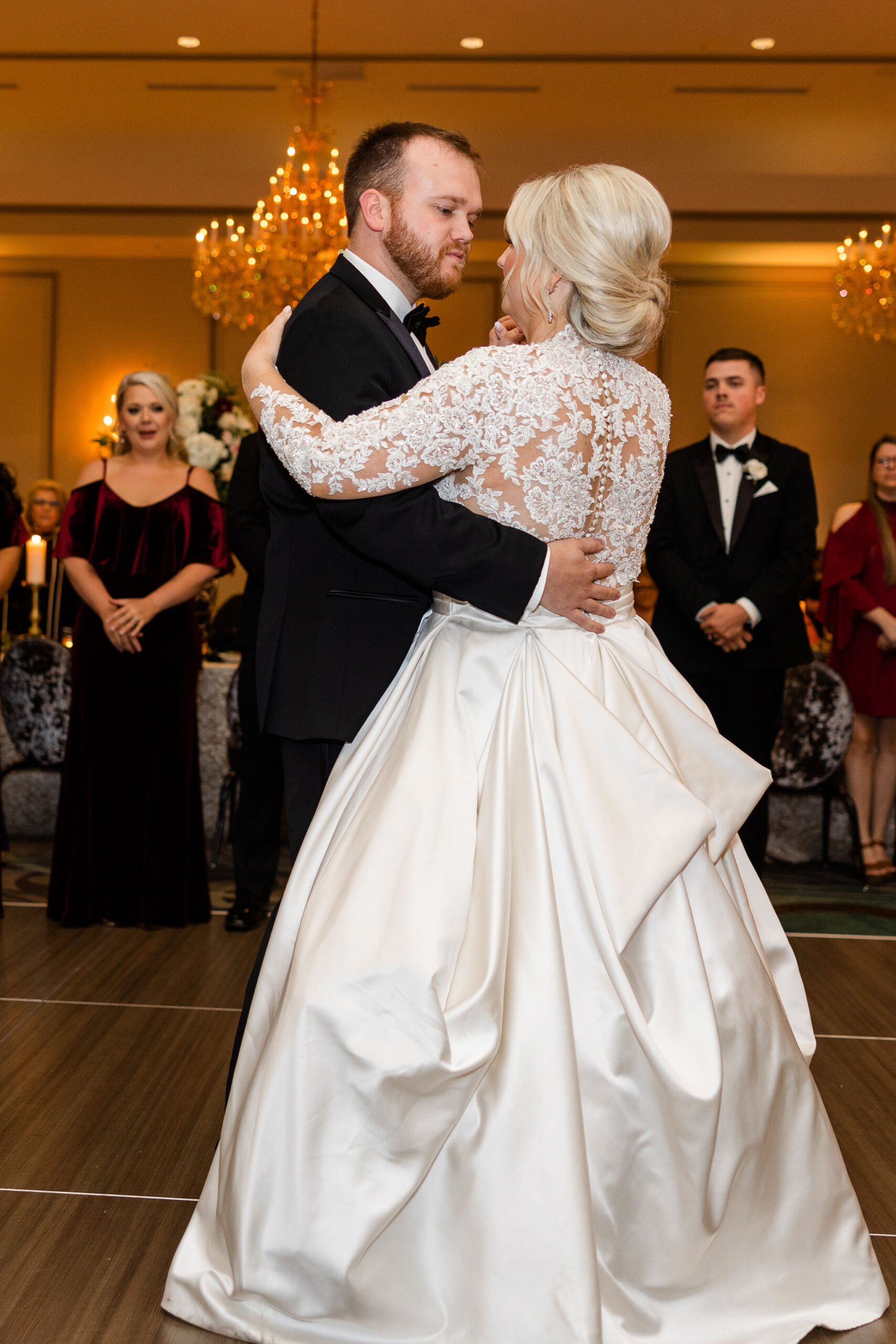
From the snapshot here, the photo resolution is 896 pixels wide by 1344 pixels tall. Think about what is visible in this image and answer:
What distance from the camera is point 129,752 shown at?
406 cm

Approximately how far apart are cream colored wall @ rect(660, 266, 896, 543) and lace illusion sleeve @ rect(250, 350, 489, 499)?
9.55 m

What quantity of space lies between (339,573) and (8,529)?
8.46 ft

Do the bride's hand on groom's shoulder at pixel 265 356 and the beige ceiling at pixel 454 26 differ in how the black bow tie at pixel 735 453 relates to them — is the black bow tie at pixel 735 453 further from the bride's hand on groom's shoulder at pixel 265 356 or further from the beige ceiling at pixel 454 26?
the beige ceiling at pixel 454 26

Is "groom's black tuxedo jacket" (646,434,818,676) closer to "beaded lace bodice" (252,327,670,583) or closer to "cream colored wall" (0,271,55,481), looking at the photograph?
"beaded lace bodice" (252,327,670,583)

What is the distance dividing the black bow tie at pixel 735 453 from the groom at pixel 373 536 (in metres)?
2.49

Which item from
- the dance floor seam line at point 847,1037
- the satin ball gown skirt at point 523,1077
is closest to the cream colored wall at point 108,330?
the dance floor seam line at point 847,1037

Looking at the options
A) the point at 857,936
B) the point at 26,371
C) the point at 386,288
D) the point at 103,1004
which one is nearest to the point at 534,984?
the point at 386,288

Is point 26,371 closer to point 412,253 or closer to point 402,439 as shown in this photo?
point 412,253

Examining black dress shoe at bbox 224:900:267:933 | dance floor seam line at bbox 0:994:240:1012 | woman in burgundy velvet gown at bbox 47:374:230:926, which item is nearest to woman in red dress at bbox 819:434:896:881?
black dress shoe at bbox 224:900:267:933

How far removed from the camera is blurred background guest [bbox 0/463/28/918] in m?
4.20

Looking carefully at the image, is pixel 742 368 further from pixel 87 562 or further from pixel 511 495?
pixel 511 495

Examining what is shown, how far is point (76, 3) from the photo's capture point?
7.21 m

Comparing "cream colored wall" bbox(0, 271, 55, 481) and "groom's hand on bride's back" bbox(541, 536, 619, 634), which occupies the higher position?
"cream colored wall" bbox(0, 271, 55, 481)

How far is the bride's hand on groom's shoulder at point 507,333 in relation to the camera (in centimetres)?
207
